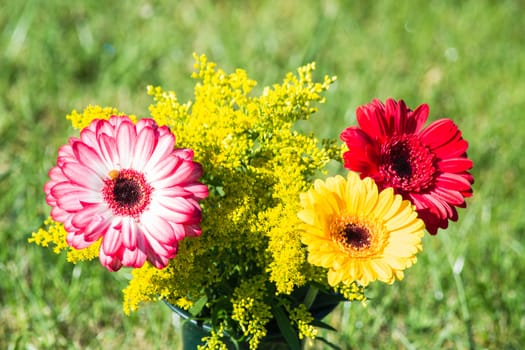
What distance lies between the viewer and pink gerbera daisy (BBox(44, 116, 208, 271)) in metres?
0.83

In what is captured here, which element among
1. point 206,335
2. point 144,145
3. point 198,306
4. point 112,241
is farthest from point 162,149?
point 206,335

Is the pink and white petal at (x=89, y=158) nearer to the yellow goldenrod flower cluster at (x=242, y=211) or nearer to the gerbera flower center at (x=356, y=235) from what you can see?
the yellow goldenrod flower cluster at (x=242, y=211)

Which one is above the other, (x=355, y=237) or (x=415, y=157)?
(x=415, y=157)

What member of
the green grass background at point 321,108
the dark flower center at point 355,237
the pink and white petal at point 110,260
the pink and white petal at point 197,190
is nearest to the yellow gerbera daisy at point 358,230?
the dark flower center at point 355,237

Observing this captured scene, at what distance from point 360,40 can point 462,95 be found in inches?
16.1

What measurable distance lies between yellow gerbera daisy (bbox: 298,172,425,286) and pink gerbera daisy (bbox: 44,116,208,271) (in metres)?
0.14

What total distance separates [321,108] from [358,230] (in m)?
1.32

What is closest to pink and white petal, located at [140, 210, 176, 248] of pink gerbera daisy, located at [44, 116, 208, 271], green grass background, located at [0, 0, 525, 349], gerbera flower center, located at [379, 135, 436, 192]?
pink gerbera daisy, located at [44, 116, 208, 271]

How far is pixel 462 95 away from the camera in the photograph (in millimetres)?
2301

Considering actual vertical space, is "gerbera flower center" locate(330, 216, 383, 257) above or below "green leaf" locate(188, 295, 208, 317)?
above

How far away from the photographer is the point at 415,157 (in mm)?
925

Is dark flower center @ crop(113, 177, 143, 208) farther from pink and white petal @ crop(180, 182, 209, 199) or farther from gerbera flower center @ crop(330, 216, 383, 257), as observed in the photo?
gerbera flower center @ crop(330, 216, 383, 257)

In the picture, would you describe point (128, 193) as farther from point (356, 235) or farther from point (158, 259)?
point (356, 235)

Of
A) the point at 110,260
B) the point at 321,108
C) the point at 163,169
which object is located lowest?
the point at 110,260
